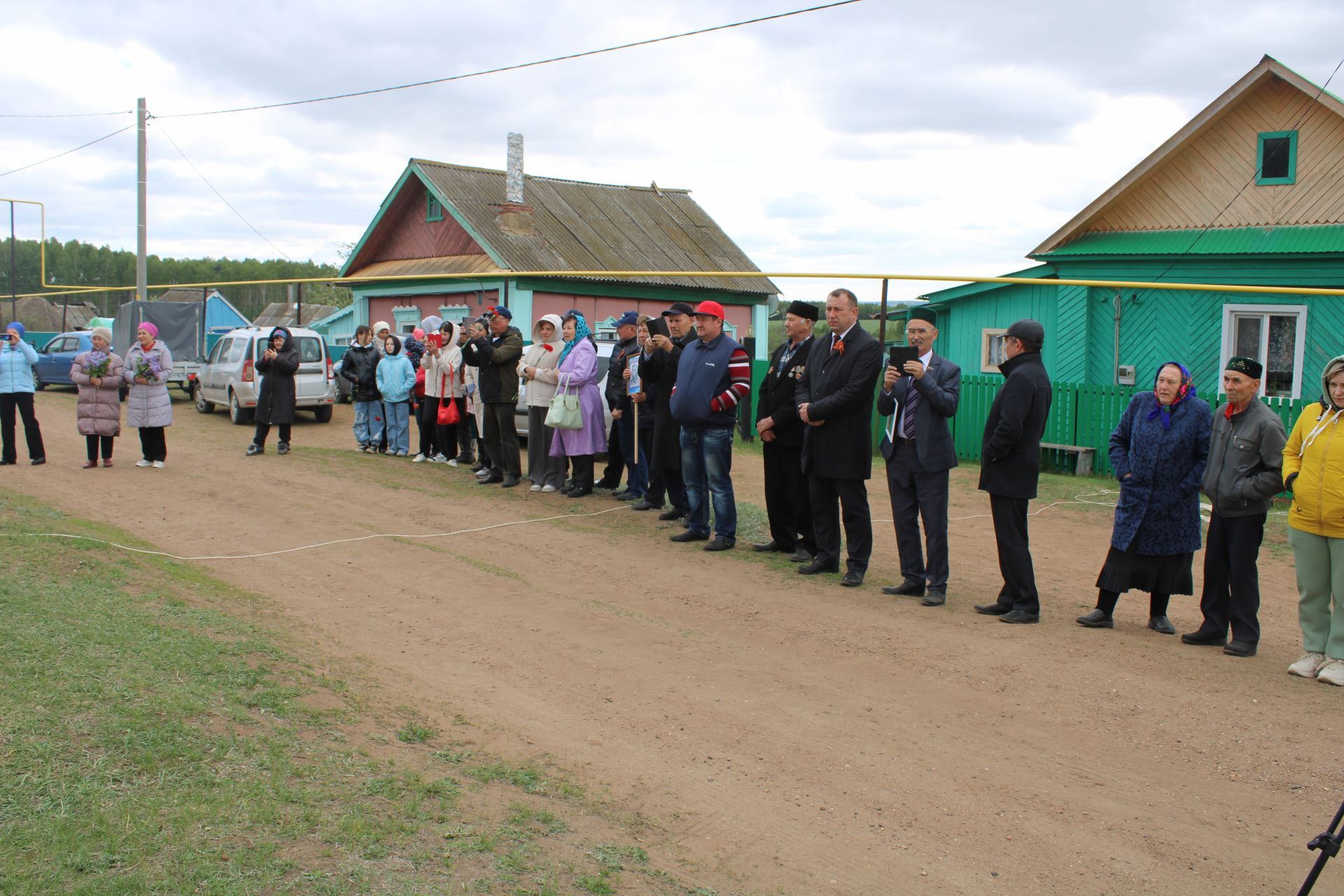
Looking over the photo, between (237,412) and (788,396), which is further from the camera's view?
(237,412)

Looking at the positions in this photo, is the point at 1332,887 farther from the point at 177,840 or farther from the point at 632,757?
the point at 177,840

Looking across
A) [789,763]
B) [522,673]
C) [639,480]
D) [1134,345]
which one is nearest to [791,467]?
[639,480]

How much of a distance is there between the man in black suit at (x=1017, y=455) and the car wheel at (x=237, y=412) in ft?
51.3

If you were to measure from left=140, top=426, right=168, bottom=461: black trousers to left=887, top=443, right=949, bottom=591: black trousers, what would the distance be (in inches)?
374

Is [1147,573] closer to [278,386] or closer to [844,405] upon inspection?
[844,405]

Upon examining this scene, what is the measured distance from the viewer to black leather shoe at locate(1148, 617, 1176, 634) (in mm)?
7262

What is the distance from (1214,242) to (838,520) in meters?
13.1

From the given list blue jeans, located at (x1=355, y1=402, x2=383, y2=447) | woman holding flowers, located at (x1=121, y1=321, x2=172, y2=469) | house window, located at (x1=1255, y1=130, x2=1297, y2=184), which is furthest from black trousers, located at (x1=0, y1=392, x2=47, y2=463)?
house window, located at (x1=1255, y1=130, x2=1297, y2=184)

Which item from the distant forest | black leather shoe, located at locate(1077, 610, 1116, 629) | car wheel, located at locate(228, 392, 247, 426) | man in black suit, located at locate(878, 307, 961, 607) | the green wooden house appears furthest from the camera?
the distant forest

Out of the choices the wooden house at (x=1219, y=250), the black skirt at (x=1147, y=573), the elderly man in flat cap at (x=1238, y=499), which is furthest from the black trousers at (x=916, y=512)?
the wooden house at (x=1219, y=250)

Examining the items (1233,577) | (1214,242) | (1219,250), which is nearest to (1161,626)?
(1233,577)

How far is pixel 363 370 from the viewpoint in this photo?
51.5 ft

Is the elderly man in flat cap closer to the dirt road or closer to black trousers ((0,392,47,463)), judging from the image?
the dirt road

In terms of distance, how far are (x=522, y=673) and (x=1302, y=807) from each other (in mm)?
3842
